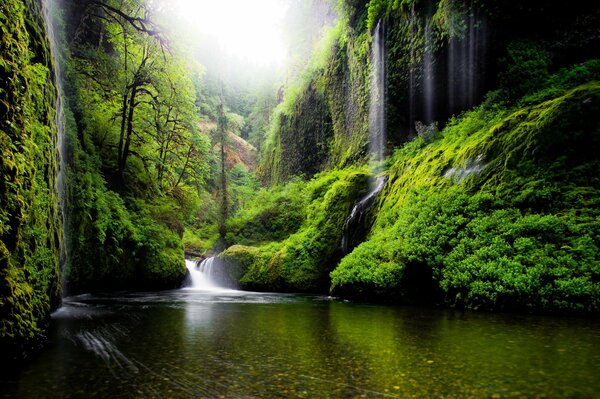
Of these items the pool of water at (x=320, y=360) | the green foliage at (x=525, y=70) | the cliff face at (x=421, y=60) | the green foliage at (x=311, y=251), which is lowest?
the pool of water at (x=320, y=360)

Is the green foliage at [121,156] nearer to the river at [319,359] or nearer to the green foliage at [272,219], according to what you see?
the green foliage at [272,219]

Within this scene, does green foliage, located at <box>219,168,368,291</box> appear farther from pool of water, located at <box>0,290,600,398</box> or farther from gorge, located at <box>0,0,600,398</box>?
pool of water, located at <box>0,290,600,398</box>

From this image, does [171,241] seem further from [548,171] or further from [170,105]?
[548,171]

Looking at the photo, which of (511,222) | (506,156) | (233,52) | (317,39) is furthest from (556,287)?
(233,52)

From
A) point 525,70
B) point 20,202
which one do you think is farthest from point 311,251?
point 20,202

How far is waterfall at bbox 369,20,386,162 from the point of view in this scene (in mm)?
16141

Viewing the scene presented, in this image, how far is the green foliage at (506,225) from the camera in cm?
592

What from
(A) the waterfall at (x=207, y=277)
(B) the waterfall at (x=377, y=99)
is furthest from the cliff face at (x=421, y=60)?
(A) the waterfall at (x=207, y=277)

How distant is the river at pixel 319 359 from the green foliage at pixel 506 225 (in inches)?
30.8

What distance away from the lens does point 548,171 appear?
7.24 m

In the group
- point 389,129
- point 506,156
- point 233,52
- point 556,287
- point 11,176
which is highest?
point 233,52

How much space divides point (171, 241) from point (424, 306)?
11138mm

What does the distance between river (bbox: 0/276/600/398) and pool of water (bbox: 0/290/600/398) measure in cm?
1

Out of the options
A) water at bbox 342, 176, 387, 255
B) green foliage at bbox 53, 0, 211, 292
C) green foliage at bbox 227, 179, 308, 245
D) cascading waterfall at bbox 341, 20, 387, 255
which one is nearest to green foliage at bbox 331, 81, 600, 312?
water at bbox 342, 176, 387, 255
